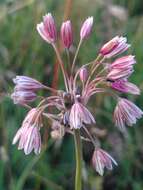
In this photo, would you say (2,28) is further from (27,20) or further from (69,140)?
(69,140)

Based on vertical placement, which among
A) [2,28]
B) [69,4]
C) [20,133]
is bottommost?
[20,133]

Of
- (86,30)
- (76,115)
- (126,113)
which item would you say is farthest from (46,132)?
(76,115)

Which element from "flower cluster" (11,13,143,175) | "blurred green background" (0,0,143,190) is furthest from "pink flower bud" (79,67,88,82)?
"blurred green background" (0,0,143,190)

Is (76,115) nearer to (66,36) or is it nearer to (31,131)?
(31,131)

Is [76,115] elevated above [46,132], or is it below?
below

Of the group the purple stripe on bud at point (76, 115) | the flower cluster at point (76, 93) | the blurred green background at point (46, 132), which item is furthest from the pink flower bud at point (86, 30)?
the blurred green background at point (46, 132)

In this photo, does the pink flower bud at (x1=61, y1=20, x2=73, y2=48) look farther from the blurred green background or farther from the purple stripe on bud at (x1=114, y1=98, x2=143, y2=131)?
the blurred green background

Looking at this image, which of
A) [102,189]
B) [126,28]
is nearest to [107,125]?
[102,189]

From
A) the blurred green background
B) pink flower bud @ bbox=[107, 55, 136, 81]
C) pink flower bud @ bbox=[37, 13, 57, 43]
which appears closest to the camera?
pink flower bud @ bbox=[107, 55, 136, 81]
